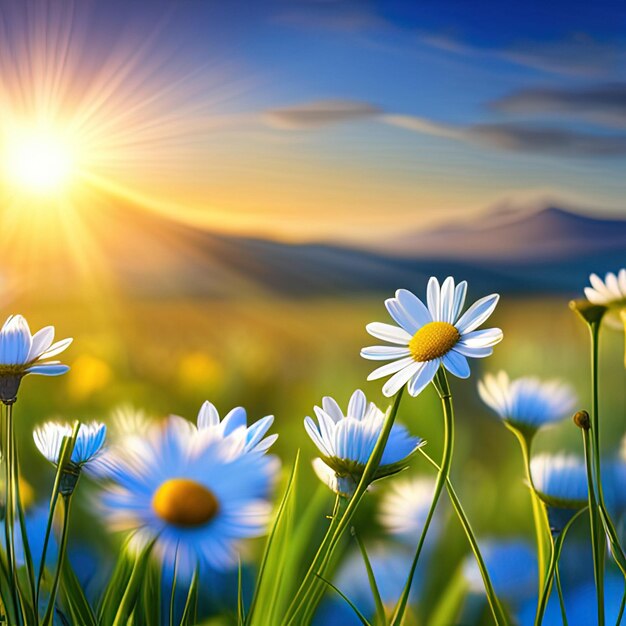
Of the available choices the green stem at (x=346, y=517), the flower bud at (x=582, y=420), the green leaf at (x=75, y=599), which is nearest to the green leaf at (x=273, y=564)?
the green stem at (x=346, y=517)

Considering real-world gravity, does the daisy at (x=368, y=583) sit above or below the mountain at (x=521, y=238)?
below

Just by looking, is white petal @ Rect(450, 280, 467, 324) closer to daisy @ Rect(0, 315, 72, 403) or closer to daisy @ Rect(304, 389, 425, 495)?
daisy @ Rect(304, 389, 425, 495)

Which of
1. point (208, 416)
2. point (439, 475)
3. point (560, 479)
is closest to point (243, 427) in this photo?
point (208, 416)

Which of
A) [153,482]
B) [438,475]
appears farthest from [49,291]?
[438,475]

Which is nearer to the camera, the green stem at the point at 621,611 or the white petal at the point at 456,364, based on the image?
the white petal at the point at 456,364

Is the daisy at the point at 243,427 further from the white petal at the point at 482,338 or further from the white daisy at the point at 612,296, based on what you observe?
the white daisy at the point at 612,296

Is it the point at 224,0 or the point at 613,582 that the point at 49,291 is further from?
the point at 613,582

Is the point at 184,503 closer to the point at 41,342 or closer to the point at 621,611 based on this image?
the point at 41,342
